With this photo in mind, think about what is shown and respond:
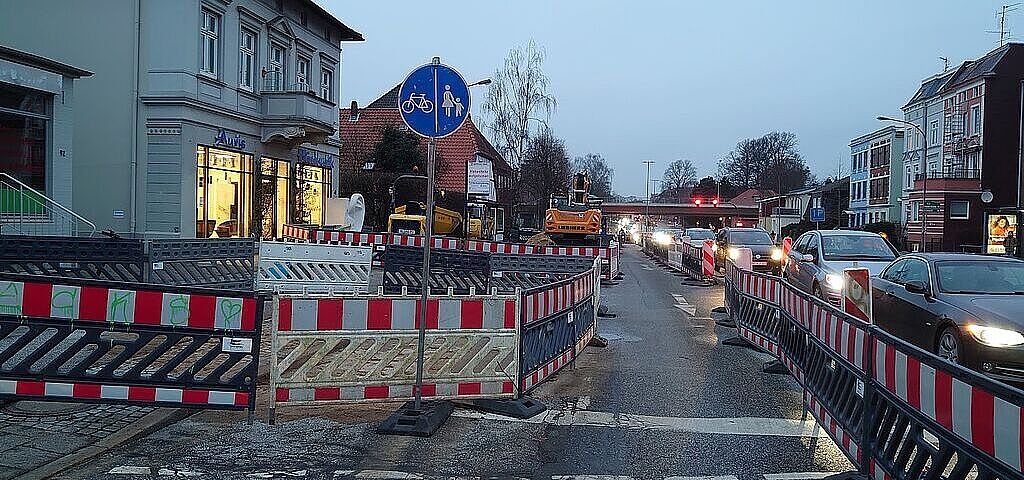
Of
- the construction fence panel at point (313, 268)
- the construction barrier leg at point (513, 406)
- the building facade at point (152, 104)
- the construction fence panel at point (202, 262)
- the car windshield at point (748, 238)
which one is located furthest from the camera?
the car windshield at point (748, 238)

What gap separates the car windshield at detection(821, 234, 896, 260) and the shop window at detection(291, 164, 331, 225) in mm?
23537

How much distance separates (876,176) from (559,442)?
320 ft

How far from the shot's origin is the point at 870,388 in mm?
5984

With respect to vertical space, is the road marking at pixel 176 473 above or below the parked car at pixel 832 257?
below

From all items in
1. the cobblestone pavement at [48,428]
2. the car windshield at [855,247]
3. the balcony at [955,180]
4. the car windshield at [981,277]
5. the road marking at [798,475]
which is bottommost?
the road marking at [798,475]

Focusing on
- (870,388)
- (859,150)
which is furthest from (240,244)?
(859,150)

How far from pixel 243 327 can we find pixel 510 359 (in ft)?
8.34

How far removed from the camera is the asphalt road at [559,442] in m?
6.37

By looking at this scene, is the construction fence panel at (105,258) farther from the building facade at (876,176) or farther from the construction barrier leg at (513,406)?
the building facade at (876,176)

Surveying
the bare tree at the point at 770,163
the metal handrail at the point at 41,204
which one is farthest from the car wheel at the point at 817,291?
the bare tree at the point at 770,163

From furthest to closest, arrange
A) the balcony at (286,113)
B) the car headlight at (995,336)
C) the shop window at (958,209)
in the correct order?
the shop window at (958,209) → the balcony at (286,113) → the car headlight at (995,336)

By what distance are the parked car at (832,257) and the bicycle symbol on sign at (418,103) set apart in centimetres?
953

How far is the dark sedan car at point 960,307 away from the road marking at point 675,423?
247 centimetres

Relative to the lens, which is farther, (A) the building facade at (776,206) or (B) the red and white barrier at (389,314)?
(A) the building facade at (776,206)
